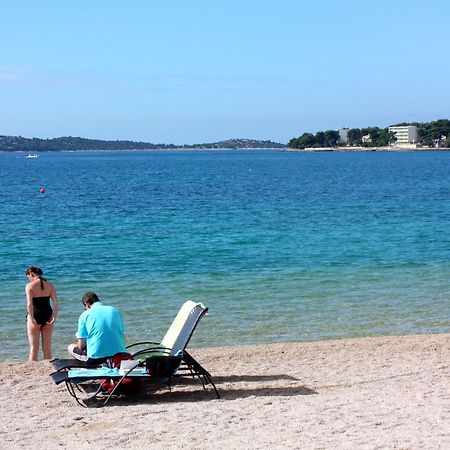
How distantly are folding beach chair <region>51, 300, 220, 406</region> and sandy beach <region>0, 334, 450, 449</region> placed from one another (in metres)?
0.24

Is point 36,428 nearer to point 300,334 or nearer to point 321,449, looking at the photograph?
point 321,449

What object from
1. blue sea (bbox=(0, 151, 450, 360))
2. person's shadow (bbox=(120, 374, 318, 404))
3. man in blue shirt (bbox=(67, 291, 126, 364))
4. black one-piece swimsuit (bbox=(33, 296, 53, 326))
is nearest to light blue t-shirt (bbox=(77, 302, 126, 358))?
man in blue shirt (bbox=(67, 291, 126, 364))

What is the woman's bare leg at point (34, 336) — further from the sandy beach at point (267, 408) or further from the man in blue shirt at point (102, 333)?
the man in blue shirt at point (102, 333)

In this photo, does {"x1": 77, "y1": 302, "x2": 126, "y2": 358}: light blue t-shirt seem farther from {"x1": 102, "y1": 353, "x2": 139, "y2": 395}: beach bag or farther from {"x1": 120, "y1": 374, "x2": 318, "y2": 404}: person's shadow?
{"x1": 120, "y1": 374, "x2": 318, "y2": 404}: person's shadow

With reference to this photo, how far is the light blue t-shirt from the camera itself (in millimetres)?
8875

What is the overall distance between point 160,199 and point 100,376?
43.9 metres

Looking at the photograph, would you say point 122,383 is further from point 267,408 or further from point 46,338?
point 46,338

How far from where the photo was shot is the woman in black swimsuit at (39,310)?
35.7ft

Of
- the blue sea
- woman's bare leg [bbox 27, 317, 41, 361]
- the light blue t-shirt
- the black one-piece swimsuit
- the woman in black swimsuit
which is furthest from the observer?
the blue sea

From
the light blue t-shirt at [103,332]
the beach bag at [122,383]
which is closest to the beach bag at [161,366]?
the beach bag at [122,383]

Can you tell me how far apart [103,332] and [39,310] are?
253cm

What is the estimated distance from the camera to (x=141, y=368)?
8.63 meters

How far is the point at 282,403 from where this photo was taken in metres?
8.37

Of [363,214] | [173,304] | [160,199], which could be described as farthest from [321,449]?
[160,199]
